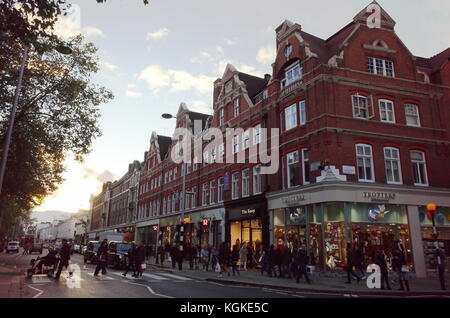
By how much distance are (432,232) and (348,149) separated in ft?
24.0

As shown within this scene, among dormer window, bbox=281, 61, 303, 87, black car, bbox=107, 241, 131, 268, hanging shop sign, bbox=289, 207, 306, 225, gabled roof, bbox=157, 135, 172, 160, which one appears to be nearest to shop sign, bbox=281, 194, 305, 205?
hanging shop sign, bbox=289, 207, 306, 225

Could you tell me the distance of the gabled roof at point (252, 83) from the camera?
30062 mm

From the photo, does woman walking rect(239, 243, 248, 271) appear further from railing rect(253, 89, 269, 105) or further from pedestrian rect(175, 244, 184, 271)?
railing rect(253, 89, 269, 105)

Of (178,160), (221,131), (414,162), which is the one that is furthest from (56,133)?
(414,162)

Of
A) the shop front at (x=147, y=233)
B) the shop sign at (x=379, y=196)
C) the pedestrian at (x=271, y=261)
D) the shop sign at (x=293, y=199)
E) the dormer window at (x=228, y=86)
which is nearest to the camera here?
the pedestrian at (x=271, y=261)

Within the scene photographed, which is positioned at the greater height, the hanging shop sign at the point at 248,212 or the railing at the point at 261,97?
the railing at the point at 261,97

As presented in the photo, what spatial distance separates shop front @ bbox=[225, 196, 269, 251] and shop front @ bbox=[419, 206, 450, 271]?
380 inches

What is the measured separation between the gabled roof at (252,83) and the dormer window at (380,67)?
989 centimetres

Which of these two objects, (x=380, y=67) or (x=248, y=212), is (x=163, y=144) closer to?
(x=248, y=212)

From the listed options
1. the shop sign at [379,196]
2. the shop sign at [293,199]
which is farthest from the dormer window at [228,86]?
the shop sign at [379,196]

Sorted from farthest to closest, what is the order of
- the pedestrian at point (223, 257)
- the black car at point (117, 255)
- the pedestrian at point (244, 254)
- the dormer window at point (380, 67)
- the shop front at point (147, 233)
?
the shop front at point (147, 233)
the pedestrian at point (244, 254)
the dormer window at point (380, 67)
the black car at point (117, 255)
the pedestrian at point (223, 257)

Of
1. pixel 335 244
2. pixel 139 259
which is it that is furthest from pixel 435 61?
pixel 139 259

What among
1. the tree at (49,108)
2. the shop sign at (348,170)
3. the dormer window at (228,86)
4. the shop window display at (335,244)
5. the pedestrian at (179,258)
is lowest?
the pedestrian at (179,258)

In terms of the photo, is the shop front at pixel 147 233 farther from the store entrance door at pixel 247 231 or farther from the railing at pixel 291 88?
the railing at pixel 291 88
